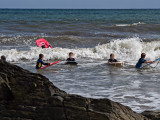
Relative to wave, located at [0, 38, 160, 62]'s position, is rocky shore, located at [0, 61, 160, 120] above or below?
below

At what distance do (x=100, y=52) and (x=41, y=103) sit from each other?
43.3 feet

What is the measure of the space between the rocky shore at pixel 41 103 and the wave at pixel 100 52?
10.7m

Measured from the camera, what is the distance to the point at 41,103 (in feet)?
14.0

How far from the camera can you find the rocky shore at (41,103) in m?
4.06

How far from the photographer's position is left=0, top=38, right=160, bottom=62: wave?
15828 millimetres

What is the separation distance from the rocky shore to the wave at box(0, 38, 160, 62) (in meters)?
10.7

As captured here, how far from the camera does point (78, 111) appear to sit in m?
4.05

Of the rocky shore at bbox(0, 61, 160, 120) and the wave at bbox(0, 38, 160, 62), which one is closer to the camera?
the rocky shore at bbox(0, 61, 160, 120)

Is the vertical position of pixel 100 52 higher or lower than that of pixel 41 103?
higher

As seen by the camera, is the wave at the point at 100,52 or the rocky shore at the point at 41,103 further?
the wave at the point at 100,52

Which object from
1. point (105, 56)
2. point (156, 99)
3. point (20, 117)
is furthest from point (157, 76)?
point (20, 117)

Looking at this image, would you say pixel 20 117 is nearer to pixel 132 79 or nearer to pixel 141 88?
pixel 141 88

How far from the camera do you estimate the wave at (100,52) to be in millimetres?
15828

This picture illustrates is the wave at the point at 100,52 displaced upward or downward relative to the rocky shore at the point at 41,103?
upward
